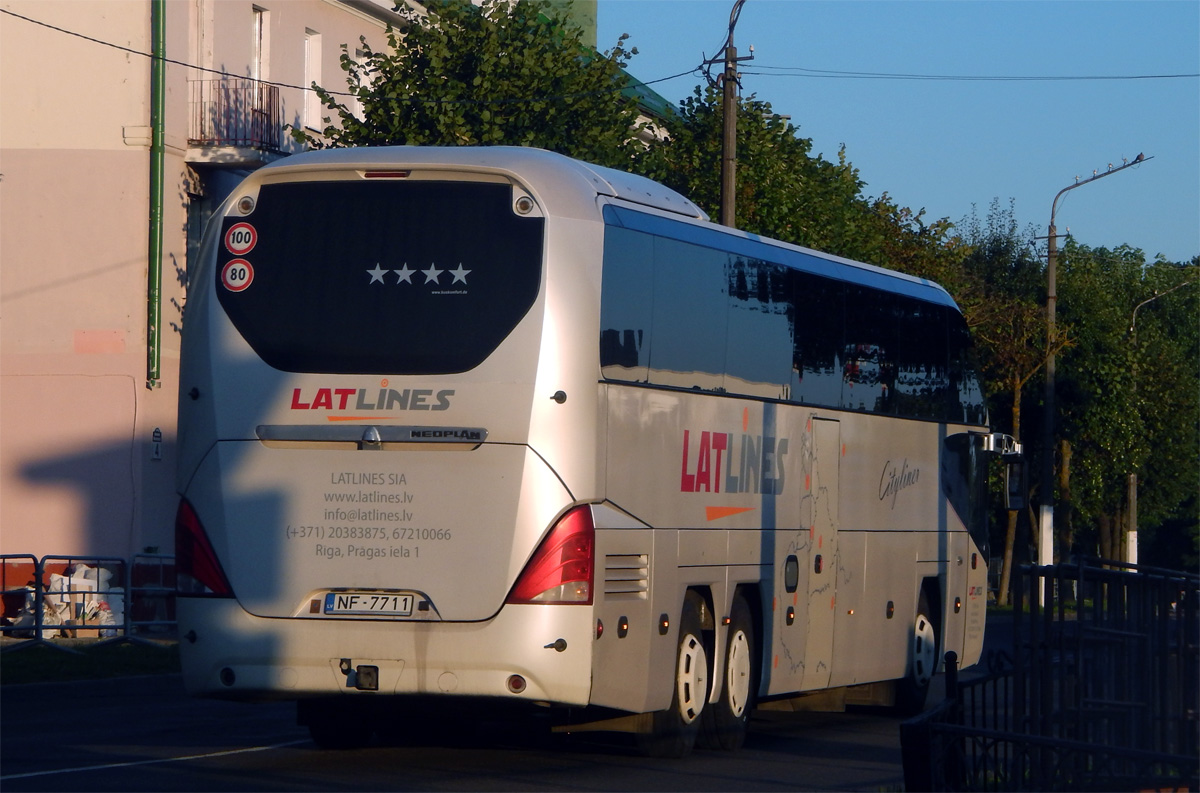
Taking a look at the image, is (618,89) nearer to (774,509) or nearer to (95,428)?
(95,428)

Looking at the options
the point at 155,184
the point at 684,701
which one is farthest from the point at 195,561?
the point at 155,184

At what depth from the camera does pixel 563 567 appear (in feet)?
33.3

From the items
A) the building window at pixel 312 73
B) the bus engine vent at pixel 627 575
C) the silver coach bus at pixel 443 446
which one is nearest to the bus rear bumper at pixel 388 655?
the silver coach bus at pixel 443 446

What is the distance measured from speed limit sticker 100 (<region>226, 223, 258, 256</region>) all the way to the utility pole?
1440 cm

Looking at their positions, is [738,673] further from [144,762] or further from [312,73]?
[312,73]

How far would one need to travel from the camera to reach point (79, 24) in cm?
2838

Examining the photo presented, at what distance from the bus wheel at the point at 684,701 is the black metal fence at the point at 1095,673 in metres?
2.58

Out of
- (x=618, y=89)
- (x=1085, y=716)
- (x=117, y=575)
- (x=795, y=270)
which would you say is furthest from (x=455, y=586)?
(x=618, y=89)

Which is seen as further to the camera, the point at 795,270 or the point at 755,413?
the point at 795,270

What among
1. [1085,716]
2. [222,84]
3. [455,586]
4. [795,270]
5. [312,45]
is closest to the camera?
[1085,716]

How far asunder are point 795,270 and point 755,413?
1.47 meters

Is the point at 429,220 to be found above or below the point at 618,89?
below

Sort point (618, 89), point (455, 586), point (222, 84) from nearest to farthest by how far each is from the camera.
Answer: point (455, 586) < point (618, 89) < point (222, 84)

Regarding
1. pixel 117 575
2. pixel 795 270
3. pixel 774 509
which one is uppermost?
pixel 795 270
